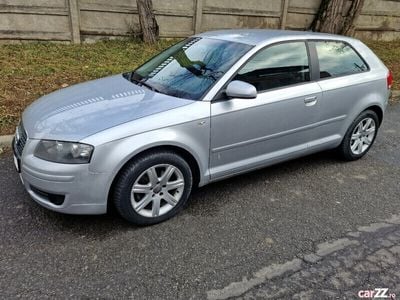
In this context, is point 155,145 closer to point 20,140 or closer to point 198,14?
point 20,140

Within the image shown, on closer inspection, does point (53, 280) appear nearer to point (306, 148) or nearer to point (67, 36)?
point (306, 148)

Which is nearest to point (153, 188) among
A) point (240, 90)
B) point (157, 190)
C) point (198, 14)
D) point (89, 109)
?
point (157, 190)

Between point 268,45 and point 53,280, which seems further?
point 268,45

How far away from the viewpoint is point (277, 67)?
3467 millimetres

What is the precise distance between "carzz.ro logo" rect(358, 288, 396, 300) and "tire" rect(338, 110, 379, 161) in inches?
80.2

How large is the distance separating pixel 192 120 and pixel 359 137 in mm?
2332

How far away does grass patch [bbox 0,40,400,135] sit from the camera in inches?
205

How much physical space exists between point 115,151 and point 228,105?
3.39 feet

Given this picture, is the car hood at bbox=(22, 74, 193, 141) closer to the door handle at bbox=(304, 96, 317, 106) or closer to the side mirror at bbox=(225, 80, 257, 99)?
the side mirror at bbox=(225, 80, 257, 99)

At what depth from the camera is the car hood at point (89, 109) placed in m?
2.70

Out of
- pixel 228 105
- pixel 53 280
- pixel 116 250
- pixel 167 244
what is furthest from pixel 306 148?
pixel 53 280

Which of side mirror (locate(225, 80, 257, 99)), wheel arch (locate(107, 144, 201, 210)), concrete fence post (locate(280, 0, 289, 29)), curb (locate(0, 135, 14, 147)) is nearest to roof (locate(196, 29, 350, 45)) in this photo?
side mirror (locate(225, 80, 257, 99))

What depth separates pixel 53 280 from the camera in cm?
236

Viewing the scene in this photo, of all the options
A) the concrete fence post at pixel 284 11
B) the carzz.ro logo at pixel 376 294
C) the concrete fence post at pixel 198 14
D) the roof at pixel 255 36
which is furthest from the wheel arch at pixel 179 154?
the concrete fence post at pixel 284 11
